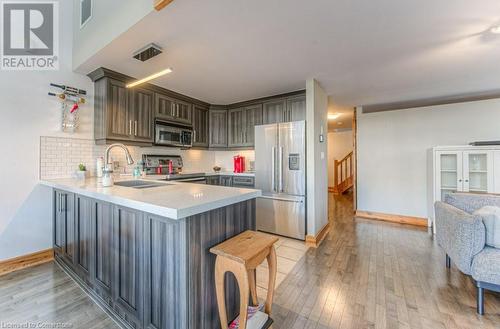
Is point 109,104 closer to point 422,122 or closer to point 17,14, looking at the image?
point 17,14

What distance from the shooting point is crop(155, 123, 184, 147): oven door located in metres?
A: 3.43

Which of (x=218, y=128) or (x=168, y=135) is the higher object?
(x=218, y=128)

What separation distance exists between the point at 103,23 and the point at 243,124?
259 cm

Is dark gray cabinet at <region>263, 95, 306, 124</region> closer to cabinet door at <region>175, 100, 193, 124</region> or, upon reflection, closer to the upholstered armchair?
cabinet door at <region>175, 100, 193, 124</region>

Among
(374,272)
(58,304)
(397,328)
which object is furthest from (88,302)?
(374,272)

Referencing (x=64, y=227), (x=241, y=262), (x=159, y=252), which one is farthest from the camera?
(x=64, y=227)

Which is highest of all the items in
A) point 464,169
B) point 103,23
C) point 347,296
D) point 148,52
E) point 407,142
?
point 103,23

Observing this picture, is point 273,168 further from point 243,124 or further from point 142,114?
point 142,114

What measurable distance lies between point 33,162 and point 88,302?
1860 mm

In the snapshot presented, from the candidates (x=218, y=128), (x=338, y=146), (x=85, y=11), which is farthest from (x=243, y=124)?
(x=338, y=146)

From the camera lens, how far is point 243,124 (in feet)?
14.0

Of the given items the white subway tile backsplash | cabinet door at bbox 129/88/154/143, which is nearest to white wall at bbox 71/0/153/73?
cabinet door at bbox 129/88/154/143

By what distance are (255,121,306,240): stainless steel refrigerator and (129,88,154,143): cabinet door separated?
1775mm

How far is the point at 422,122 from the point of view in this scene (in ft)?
13.5
